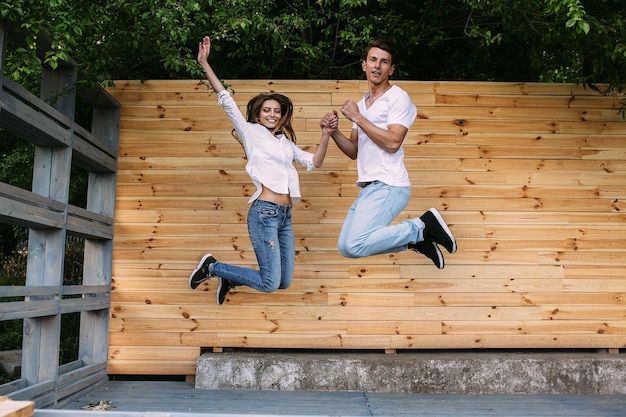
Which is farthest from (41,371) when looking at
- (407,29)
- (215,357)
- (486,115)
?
(407,29)

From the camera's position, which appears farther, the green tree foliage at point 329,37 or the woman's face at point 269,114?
the woman's face at point 269,114

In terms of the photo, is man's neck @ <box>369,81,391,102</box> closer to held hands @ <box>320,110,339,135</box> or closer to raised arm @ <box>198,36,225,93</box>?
held hands @ <box>320,110,339,135</box>

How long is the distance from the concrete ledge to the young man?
901 millimetres

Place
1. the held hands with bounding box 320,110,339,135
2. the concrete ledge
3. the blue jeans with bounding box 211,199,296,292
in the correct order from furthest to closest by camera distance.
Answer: the concrete ledge < the blue jeans with bounding box 211,199,296,292 < the held hands with bounding box 320,110,339,135

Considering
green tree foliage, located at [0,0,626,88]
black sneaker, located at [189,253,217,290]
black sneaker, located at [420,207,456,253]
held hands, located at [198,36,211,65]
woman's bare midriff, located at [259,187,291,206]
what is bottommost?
black sneaker, located at [189,253,217,290]

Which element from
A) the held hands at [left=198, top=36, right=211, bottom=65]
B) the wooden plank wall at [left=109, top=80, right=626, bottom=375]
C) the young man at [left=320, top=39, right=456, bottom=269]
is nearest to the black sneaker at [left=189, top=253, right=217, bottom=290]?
the wooden plank wall at [left=109, top=80, right=626, bottom=375]

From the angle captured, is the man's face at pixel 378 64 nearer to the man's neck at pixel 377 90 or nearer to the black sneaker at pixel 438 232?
the man's neck at pixel 377 90

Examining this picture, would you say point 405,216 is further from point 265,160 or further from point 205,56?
point 205,56

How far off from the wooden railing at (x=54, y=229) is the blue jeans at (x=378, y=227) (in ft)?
5.17

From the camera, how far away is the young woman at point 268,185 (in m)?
3.64

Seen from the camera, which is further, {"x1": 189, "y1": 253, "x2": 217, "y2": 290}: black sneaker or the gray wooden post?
{"x1": 189, "y1": 253, "x2": 217, "y2": 290}: black sneaker

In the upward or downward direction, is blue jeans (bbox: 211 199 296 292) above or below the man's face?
below

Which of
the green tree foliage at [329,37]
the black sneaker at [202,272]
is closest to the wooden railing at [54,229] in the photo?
the green tree foliage at [329,37]

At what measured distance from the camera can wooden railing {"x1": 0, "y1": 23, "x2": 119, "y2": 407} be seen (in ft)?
10.2
